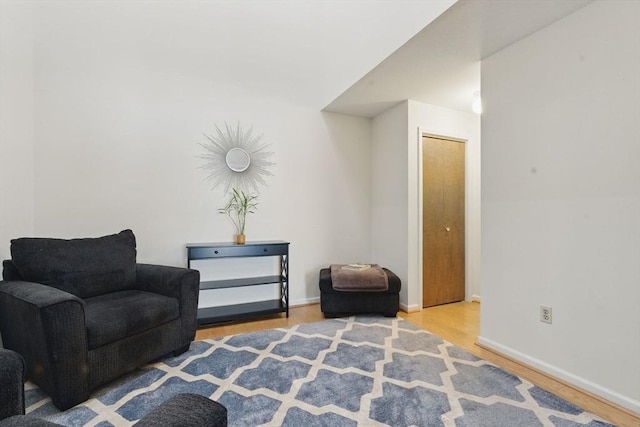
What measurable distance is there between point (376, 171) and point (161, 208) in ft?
8.16

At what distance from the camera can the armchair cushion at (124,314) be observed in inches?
68.4

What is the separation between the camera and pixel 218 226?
3.17 metres

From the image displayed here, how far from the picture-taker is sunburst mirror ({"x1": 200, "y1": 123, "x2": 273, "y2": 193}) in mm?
3135

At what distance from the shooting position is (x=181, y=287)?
7.40ft

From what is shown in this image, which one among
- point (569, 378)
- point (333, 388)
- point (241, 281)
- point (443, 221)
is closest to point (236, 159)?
point (241, 281)

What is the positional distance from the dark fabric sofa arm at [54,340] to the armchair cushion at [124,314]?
0.08 metres

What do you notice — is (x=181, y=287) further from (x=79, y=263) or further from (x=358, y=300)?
(x=358, y=300)

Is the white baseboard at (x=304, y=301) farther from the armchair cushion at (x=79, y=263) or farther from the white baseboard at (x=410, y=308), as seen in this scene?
the armchair cushion at (x=79, y=263)

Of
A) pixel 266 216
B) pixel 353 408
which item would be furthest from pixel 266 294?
pixel 353 408

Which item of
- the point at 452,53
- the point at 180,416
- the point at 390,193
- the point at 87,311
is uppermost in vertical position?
the point at 452,53

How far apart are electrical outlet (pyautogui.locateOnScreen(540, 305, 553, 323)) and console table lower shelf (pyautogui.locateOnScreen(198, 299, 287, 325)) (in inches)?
85.5

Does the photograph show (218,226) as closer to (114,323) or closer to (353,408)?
(114,323)

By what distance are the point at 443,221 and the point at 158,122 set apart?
322 cm

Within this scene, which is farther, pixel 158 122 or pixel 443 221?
pixel 443 221
